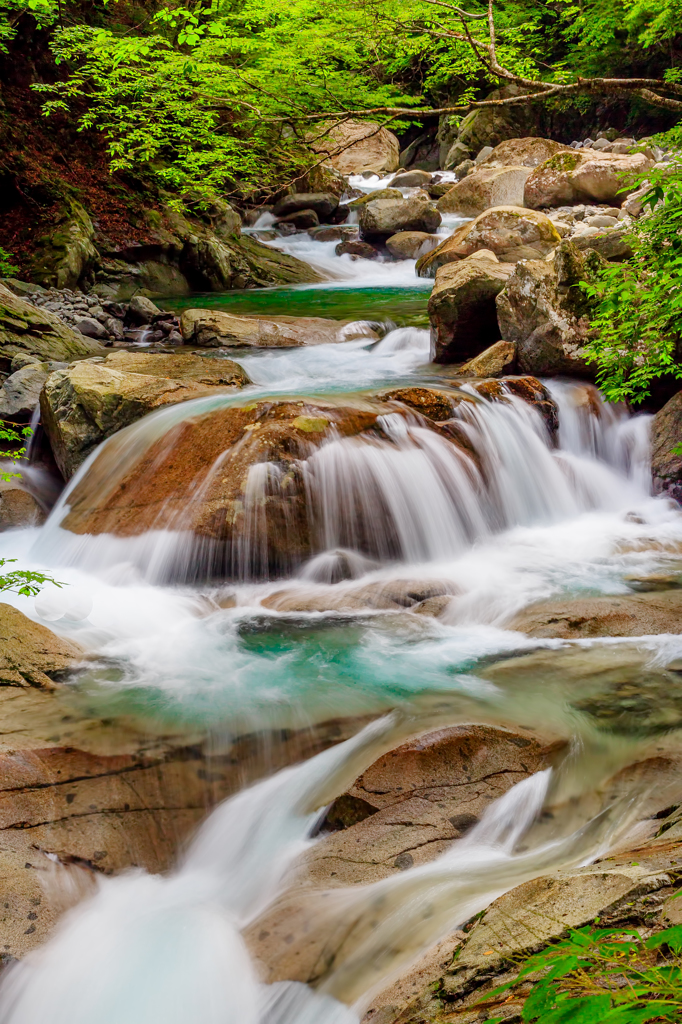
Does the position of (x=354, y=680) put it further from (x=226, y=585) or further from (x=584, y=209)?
(x=584, y=209)

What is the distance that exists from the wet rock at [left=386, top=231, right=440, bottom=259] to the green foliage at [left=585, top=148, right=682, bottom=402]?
38.2ft

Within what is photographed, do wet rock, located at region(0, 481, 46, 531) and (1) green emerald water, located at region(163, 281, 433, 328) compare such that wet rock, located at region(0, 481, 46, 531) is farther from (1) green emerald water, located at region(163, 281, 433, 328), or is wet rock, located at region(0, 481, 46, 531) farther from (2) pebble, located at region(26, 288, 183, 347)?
(1) green emerald water, located at region(163, 281, 433, 328)

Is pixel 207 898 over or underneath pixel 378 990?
underneath

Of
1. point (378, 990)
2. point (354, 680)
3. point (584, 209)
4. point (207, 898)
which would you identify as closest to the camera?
point (378, 990)

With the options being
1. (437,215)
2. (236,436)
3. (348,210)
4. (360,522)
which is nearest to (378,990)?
(360,522)

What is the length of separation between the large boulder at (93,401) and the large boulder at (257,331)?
2.44 m

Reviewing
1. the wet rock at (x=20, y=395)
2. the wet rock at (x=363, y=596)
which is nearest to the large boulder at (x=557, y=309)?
the wet rock at (x=363, y=596)

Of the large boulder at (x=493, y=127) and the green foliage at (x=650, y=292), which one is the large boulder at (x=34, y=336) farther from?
the large boulder at (x=493, y=127)

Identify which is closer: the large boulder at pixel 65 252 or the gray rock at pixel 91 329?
the gray rock at pixel 91 329

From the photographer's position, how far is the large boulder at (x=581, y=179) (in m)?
14.0

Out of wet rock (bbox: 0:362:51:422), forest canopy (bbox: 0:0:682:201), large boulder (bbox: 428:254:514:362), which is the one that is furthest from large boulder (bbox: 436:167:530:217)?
wet rock (bbox: 0:362:51:422)

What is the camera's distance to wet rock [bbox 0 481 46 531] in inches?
267

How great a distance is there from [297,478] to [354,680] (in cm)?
227

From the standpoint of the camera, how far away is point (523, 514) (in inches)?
267
